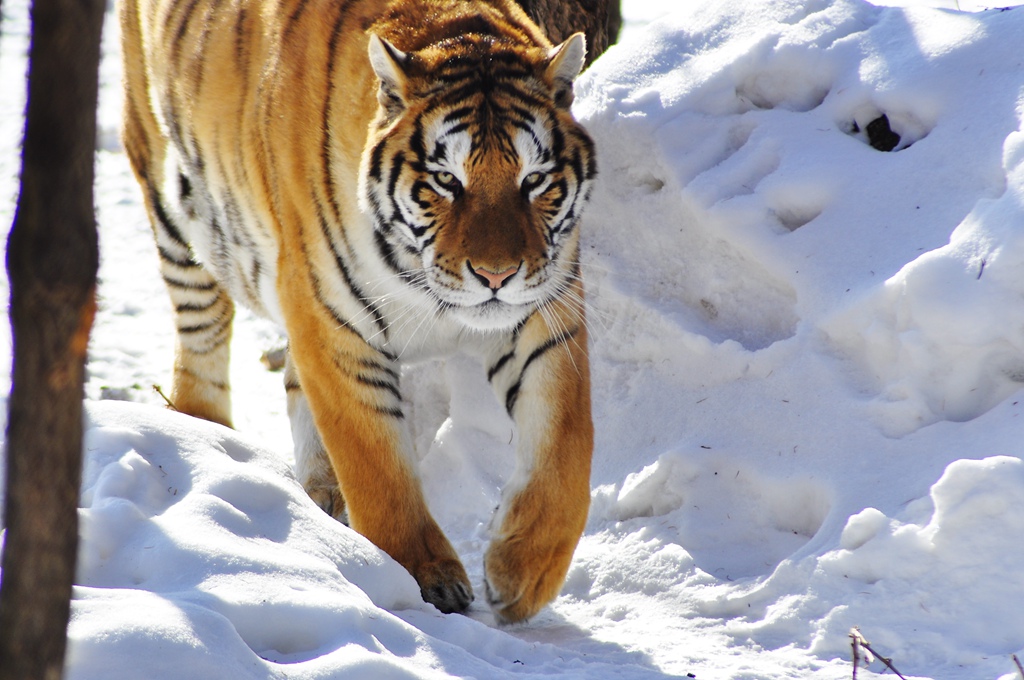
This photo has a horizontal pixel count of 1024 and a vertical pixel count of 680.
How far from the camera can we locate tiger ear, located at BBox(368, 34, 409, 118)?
8.76 ft

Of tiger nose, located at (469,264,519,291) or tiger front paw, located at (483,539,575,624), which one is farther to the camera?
tiger front paw, located at (483,539,575,624)

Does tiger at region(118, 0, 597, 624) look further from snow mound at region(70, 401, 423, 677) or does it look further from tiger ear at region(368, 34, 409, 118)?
snow mound at region(70, 401, 423, 677)

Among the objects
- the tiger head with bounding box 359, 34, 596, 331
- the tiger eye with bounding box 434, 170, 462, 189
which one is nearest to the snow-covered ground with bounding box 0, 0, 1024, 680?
the tiger head with bounding box 359, 34, 596, 331

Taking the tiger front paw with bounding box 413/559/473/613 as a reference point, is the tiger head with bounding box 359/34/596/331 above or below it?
above

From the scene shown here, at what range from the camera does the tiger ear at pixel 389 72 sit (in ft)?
8.76

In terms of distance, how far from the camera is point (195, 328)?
4125 mm

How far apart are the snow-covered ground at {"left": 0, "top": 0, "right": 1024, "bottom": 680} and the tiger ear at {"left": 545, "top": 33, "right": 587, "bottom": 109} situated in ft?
2.72

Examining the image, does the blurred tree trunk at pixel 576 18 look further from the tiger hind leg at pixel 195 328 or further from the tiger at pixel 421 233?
the tiger hind leg at pixel 195 328

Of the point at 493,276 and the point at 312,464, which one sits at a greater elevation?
the point at 493,276

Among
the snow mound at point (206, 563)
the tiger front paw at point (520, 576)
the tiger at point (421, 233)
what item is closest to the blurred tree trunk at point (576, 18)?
the tiger at point (421, 233)

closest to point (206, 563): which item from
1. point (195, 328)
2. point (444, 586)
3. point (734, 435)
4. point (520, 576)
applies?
point (444, 586)

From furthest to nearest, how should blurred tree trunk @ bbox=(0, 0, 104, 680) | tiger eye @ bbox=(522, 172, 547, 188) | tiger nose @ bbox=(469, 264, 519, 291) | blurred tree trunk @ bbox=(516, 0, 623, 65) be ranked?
blurred tree trunk @ bbox=(516, 0, 623, 65) < tiger eye @ bbox=(522, 172, 547, 188) < tiger nose @ bbox=(469, 264, 519, 291) < blurred tree trunk @ bbox=(0, 0, 104, 680)

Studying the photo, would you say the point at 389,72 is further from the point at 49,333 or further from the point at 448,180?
the point at 49,333

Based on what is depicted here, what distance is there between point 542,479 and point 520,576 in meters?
0.26
